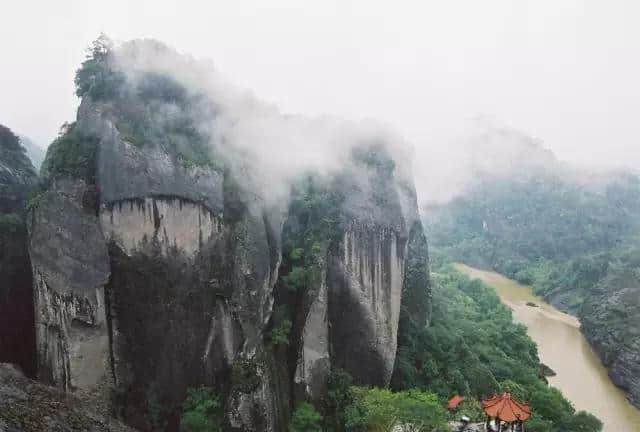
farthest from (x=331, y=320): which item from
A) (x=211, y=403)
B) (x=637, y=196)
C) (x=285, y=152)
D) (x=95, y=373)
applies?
(x=637, y=196)

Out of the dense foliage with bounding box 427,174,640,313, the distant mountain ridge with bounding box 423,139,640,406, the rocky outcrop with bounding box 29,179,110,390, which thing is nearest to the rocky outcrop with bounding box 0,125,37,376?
the rocky outcrop with bounding box 29,179,110,390

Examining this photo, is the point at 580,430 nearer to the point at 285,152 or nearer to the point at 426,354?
the point at 426,354

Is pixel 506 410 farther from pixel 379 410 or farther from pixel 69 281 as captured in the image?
pixel 69 281

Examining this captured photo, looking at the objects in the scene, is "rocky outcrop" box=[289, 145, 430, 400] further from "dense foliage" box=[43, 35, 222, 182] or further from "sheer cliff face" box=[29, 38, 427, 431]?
"dense foliage" box=[43, 35, 222, 182]

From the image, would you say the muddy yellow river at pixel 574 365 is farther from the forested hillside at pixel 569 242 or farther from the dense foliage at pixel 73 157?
the dense foliage at pixel 73 157

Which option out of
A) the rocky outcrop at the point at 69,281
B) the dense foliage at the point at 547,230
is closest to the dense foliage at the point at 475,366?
the rocky outcrop at the point at 69,281

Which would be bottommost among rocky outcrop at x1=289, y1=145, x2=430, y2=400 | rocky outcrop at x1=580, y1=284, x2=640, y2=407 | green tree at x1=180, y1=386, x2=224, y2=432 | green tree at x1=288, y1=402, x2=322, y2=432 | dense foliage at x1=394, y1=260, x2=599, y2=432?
rocky outcrop at x1=580, y1=284, x2=640, y2=407
